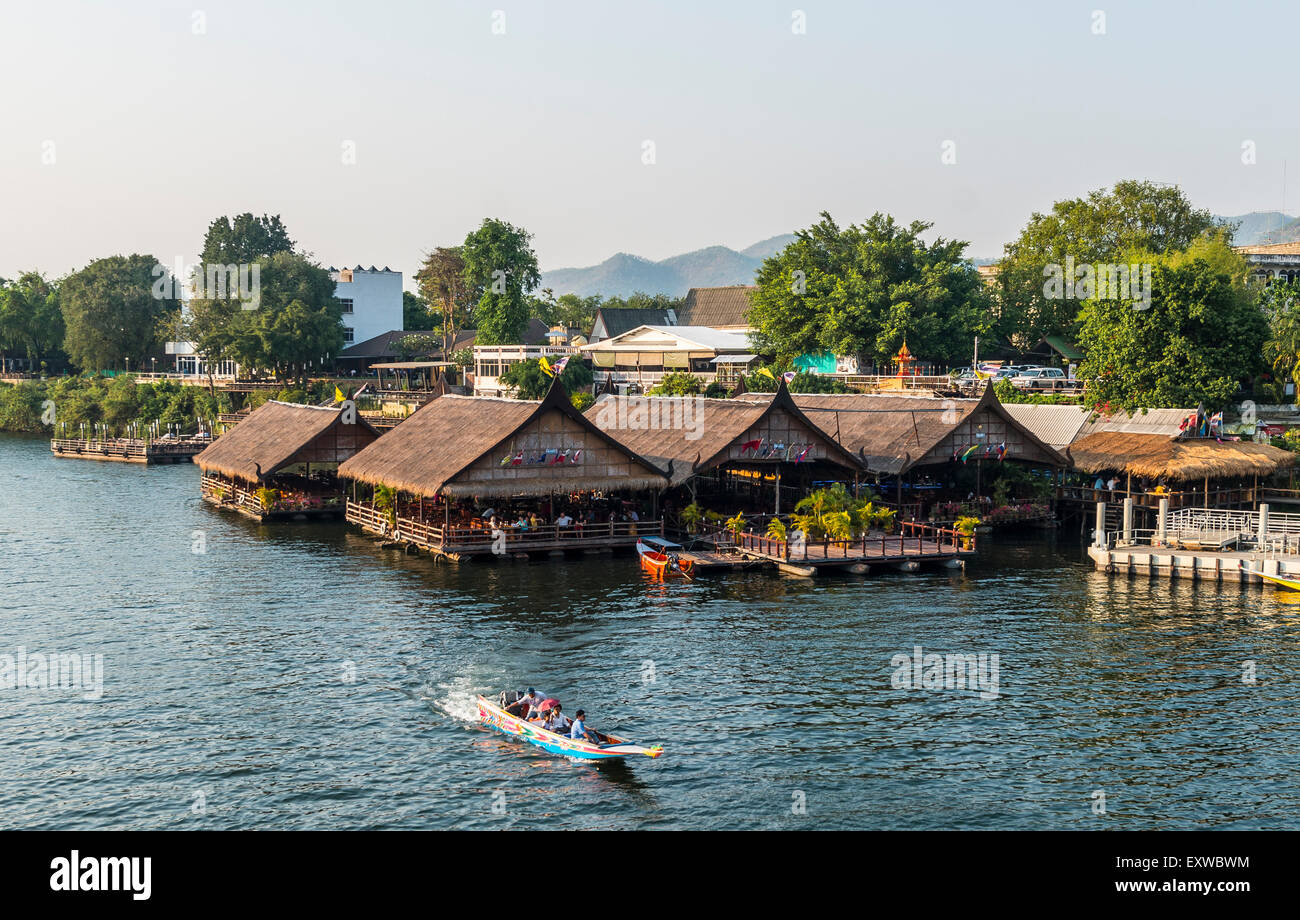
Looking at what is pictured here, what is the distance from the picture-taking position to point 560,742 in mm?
28562

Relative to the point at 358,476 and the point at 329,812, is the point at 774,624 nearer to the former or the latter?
the point at 329,812

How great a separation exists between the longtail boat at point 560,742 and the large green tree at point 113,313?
4629 inches

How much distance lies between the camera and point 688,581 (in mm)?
48750

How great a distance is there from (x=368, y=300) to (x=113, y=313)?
27.4m

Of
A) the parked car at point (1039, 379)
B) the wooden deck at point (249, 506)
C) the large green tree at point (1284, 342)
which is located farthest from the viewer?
the parked car at point (1039, 379)

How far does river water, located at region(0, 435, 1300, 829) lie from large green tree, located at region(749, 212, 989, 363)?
135ft

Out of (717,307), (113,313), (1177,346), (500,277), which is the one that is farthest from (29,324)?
(1177,346)

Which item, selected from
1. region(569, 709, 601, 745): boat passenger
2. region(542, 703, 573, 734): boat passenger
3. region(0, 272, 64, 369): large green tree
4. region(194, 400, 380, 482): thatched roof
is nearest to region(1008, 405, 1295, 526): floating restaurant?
region(194, 400, 380, 482): thatched roof

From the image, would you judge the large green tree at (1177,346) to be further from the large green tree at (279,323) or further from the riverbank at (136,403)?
the large green tree at (279,323)

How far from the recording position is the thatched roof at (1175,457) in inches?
2344

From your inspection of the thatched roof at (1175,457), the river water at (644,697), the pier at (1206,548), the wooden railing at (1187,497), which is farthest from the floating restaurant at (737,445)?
the wooden railing at (1187,497)

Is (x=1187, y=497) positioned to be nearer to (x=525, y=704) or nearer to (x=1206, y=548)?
(x=1206, y=548)

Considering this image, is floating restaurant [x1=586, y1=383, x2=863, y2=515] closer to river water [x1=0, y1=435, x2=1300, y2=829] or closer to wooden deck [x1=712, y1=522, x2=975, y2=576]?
A: wooden deck [x1=712, y1=522, x2=975, y2=576]

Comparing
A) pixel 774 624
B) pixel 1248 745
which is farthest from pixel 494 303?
pixel 1248 745
